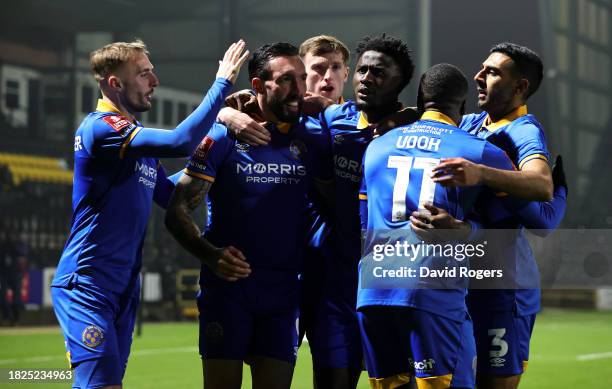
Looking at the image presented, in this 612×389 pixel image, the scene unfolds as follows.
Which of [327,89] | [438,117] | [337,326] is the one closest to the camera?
[438,117]

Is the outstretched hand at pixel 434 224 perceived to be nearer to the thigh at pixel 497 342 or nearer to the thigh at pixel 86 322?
the thigh at pixel 497 342

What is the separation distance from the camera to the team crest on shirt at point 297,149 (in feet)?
18.0

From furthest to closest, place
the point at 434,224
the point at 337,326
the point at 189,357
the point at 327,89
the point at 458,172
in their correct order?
the point at 189,357, the point at 327,89, the point at 337,326, the point at 434,224, the point at 458,172

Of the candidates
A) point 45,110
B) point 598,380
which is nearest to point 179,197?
point 598,380

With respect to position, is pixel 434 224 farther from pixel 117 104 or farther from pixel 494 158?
pixel 117 104

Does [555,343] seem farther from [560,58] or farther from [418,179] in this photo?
[560,58]

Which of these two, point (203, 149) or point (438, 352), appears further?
point (203, 149)

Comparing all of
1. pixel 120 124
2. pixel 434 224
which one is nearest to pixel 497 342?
pixel 434 224

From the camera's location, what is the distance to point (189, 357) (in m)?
14.0

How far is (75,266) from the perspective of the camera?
17.1 feet

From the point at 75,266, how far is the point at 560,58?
30.4m

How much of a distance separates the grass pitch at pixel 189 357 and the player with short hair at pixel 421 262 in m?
6.44

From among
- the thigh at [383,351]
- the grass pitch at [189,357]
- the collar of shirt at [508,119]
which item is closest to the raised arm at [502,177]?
the collar of shirt at [508,119]

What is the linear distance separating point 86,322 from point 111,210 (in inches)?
24.8
